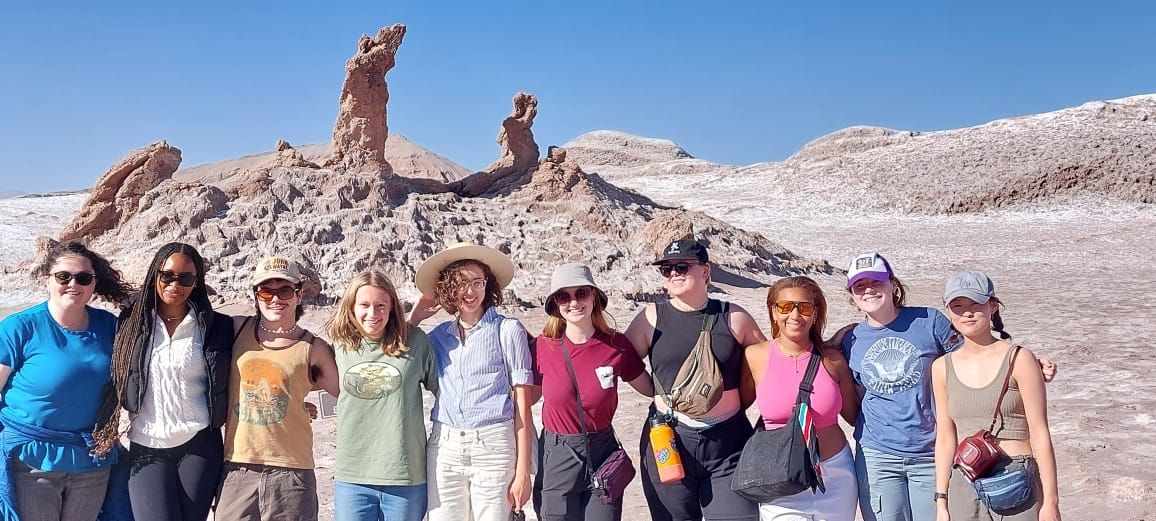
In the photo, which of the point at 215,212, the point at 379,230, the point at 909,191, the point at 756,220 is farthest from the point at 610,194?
the point at 909,191

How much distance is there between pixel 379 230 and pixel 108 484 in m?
13.1

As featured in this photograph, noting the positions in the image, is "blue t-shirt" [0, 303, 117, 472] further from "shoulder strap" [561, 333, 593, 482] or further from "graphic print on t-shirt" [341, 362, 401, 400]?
"shoulder strap" [561, 333, 593, 482]

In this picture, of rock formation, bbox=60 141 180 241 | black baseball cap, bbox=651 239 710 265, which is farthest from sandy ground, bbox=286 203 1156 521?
rock formation, bbox=60 141 180 241

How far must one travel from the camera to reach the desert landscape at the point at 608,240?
8.41m

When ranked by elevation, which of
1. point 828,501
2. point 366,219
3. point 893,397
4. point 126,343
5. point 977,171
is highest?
point 977,171

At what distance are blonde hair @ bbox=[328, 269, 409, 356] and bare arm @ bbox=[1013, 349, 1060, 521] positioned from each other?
92.8 inches

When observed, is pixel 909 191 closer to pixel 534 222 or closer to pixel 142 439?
pixel 534 222

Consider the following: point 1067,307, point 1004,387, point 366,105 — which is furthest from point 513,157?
point 1004,387

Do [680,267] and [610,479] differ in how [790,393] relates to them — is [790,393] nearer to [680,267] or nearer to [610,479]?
[680,267]

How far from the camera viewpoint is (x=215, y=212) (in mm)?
16391

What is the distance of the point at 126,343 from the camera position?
3.40m

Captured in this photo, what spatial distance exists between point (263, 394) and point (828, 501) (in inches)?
92.6

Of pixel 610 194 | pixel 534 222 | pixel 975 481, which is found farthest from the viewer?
pixel 610 194

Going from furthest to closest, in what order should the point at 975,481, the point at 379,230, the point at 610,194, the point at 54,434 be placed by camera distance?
the point at 610,194 < the point at 379,230 < the point at 54,434 < the point at 975,481
